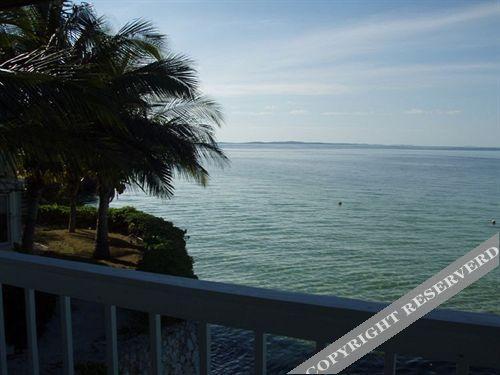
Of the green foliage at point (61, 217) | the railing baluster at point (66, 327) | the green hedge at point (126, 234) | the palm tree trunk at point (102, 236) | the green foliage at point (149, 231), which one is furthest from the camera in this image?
the green foliage at point (61, 217)

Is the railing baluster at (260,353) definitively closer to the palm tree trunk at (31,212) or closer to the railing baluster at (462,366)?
the railing baluster at (462,366)

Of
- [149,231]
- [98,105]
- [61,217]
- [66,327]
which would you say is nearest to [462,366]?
[66,327]

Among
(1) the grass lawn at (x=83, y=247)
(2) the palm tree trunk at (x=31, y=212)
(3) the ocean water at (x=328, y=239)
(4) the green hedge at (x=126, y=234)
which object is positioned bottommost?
(3) the ocean water at (x=328, y=239)

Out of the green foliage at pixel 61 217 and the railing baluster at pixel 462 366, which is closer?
the railing baluster at pixel 462 366

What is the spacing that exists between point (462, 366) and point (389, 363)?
184mm

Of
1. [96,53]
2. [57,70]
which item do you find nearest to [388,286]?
[96,53]

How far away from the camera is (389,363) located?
4.22 ft

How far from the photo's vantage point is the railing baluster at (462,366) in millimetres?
1187

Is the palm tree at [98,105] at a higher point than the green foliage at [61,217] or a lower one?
higher

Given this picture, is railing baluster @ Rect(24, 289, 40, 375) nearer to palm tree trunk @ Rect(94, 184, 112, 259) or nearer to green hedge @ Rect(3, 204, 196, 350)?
green hedge @ Rect(3, 204, 196, 350)

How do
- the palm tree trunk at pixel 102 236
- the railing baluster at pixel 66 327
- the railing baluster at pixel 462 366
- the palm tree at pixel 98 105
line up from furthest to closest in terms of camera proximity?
the palm tree trunk at pixel 102 236 → the palm tree at pixel 98 105 → the railing baluster at pixel 66 327 → the railing baluster at pixel 462 366

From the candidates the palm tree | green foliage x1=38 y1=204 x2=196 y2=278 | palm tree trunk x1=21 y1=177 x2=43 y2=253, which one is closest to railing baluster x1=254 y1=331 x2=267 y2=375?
the palm tree

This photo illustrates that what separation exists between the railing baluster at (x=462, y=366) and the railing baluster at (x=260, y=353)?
0.52 metres

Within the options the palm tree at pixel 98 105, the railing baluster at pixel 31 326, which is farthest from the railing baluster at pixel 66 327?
the palm tree at pixel 98 105
